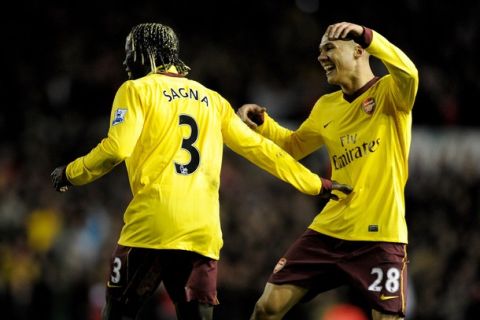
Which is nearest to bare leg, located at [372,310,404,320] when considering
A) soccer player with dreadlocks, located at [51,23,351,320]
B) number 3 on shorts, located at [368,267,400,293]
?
number 3 on shorts, located at [368,267,400,293]

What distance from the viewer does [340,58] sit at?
22.6 feet

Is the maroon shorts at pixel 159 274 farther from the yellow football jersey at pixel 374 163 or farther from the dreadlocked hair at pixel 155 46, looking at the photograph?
the dreadlocked hair at pixel 155 46

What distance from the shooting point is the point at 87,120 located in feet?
47.6

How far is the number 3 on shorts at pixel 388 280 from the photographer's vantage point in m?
6.61

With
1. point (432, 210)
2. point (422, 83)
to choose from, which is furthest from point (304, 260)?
point (422, 83)

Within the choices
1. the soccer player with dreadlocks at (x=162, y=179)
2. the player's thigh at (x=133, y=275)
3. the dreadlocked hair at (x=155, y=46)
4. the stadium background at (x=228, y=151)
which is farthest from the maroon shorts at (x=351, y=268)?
the stadium background at (x=228, y=151)

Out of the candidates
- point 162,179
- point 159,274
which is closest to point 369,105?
point 162,179

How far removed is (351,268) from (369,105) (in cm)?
103

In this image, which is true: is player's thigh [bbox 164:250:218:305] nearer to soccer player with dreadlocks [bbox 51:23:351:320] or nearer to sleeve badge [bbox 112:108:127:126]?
soccer player with dreadlocks [bbox 51:23:351:320]

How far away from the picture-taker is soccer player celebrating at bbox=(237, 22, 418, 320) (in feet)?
21.6

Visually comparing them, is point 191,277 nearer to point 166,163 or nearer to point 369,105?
point 166,163

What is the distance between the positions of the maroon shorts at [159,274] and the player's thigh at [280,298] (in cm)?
61

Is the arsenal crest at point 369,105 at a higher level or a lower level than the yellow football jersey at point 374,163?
higher

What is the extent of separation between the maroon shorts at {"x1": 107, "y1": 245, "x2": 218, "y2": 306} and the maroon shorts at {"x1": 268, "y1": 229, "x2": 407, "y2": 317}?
2.48ft
